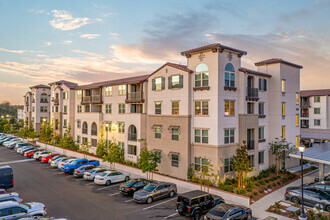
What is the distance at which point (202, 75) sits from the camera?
85.6ft

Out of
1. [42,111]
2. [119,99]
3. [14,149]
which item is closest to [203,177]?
[119,99]

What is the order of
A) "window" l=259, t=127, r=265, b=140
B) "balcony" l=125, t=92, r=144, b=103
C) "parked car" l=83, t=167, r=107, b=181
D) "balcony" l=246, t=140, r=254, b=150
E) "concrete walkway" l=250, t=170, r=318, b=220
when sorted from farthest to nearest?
"balcony" l=125, t=92, r=144, b=103
"window" l=259, t=127, r=265, b=140
"balcony" l=246, t=140, r=254, b=150
"parked car" l=83, t=167, r=107, b=181
"concrete walkway" l=250, t=170, r=318, b=220

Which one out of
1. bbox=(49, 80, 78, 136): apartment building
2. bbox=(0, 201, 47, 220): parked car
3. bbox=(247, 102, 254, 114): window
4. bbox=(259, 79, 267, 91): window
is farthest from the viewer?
bbox=(49, 80, 78, 136): apartment building

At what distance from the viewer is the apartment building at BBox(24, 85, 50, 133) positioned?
67.0 metres

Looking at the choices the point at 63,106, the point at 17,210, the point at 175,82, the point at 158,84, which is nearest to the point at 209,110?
the point at 175,82

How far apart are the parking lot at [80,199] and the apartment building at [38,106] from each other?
40968 millimetres

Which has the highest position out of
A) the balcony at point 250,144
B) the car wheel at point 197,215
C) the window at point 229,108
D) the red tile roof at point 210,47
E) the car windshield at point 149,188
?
the red tile roof at point 210,47

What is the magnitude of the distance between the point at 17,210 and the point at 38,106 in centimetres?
5882

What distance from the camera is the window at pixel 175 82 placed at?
90.7ft

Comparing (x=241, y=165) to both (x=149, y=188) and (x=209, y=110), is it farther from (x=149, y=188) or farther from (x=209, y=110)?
(x=149, y=188)

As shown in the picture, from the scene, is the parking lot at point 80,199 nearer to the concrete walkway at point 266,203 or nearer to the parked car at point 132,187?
the parked car at point 132,187

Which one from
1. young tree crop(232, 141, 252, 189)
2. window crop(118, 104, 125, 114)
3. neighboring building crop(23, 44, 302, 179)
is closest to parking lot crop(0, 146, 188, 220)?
neighboring building crop(23, 44, 302, 179)

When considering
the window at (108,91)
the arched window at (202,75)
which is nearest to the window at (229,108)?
the arched window at (202,75)

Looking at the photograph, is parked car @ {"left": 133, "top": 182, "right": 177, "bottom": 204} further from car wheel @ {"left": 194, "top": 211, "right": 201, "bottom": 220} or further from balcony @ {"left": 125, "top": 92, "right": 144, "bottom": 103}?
balcony @ {"left": 125, "top": 92, "right": 144, "bottom": 103}
